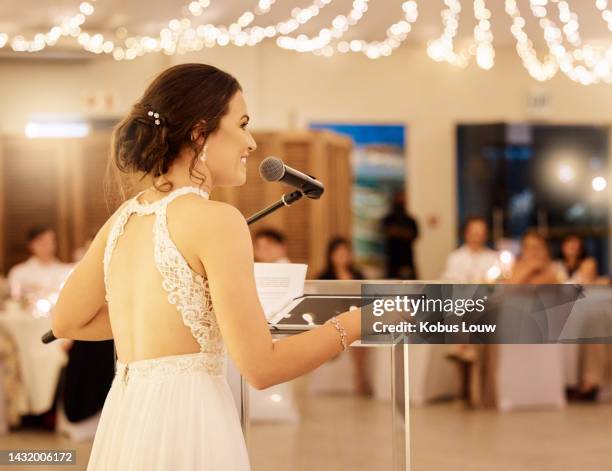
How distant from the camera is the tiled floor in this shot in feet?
14.5

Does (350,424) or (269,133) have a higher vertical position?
(269,133)

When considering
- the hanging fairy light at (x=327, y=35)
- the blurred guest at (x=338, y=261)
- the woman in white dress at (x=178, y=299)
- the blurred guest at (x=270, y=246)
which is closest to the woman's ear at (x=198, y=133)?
the woman in white dress at (x=178, y=299)

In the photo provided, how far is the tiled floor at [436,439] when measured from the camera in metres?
4.41

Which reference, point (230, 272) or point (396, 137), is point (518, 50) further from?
point (230, 272)

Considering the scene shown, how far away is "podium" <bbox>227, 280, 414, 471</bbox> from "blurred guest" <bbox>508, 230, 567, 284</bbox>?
3.73 metres

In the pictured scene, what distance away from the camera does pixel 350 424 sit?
17.6 feet

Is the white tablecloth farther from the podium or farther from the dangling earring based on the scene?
the dangling earring

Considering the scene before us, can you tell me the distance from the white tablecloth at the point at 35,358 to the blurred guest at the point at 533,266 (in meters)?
2.77

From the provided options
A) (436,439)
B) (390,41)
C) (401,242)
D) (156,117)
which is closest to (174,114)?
(156,117)

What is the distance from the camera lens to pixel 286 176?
1822 mm

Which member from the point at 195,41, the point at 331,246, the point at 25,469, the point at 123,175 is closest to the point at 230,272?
the point at 123,175

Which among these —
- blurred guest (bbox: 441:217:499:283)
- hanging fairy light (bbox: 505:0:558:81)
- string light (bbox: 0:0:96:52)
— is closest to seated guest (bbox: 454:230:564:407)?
blurred guest (bbox: 441:217:499:283)

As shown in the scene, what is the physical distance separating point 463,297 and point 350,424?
11.4 ft

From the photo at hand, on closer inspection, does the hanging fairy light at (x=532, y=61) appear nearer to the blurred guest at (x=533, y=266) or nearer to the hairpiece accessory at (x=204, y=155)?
the blurred guest at (x=533, y=266)
